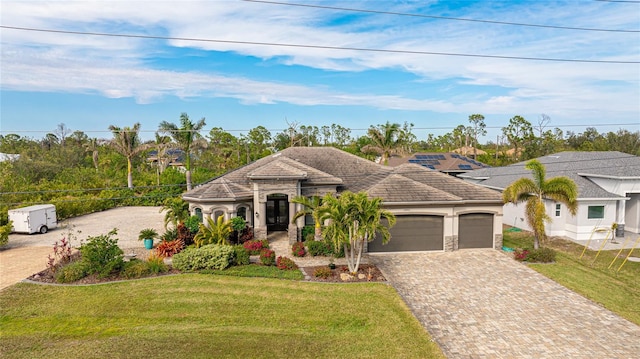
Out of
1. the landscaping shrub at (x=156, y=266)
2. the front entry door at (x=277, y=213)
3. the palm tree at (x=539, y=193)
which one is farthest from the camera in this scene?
the front entry door at (x=277, y=213)

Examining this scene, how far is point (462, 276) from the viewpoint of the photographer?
16.8 meters

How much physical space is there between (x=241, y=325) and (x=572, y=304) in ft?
41.2

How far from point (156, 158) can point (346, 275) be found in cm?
5462

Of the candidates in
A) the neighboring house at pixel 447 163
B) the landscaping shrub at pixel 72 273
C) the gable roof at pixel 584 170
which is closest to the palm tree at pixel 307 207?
the landscaping shrub at pixel 72 273

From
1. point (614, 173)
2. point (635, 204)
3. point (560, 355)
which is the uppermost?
point (614, 173)

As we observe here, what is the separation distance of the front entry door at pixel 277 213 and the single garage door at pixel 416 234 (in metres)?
8.55

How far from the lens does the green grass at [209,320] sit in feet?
34.3

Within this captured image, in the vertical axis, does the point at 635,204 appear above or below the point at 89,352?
above

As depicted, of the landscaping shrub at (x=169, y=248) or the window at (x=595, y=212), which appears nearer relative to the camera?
the landscaping shrub at (x=169, y=248)

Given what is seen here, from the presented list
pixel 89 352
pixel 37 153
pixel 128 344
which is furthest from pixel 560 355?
pixel 37 153

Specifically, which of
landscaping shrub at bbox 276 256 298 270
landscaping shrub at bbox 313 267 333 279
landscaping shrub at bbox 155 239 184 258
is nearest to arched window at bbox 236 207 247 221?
landscaping shrub at bbox 155 239 184 258

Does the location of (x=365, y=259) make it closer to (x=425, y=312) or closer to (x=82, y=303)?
(x=425, y=312)

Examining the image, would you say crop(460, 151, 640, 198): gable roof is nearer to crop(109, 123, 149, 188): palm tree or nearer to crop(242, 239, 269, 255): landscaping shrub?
crop(242, 239, 269, 255): landscaping shrub

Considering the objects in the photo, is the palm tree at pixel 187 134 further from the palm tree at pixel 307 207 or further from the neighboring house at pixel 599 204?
the neighboring house at pixel 599 204
